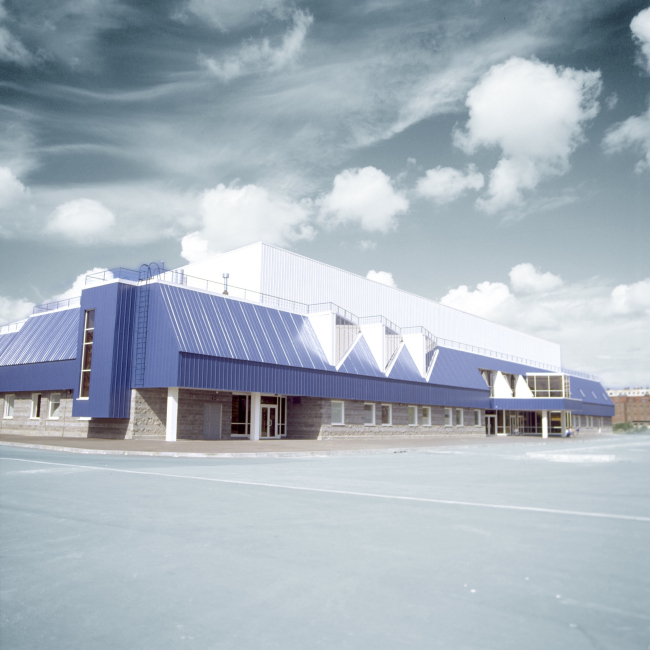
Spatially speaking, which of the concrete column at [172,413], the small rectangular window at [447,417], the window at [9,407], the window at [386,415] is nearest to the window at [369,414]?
the window at [386,415]

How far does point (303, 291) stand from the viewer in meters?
45.9

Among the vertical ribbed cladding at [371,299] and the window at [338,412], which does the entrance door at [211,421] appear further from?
the vertical ribbed cladding at [371,299]

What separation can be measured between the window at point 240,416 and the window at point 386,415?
1013 centimetres

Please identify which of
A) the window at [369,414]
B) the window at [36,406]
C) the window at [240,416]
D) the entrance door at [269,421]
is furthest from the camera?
the window at [369,414]

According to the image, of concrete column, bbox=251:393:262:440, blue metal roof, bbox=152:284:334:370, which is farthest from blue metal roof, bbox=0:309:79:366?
concrete column, bbox=251:393:262:440

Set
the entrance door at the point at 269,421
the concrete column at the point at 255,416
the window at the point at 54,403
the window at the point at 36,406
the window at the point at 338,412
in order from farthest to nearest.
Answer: the window at the point at 338,412 → the window at the point at 36,406 → the entrance door at the point at 269,421 → the window at the point at 54,403 → the concrete column at the point at 255,416

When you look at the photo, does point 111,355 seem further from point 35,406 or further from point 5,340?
point 5,340

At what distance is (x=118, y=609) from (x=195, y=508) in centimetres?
399

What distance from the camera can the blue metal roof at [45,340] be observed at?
110 ft

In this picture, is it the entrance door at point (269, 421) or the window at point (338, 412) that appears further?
the window at point (338, 412)

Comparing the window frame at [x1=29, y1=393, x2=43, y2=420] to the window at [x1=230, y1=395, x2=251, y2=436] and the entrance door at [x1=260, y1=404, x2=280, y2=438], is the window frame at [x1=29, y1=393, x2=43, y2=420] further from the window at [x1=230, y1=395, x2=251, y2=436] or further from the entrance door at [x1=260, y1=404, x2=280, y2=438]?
the entrance door at [x1=260, y1=404, x2=280, y2=438]

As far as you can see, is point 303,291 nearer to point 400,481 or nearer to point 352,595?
point 400,481

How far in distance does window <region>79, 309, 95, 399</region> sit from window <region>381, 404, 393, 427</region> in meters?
19.0

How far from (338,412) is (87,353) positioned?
14.7m
